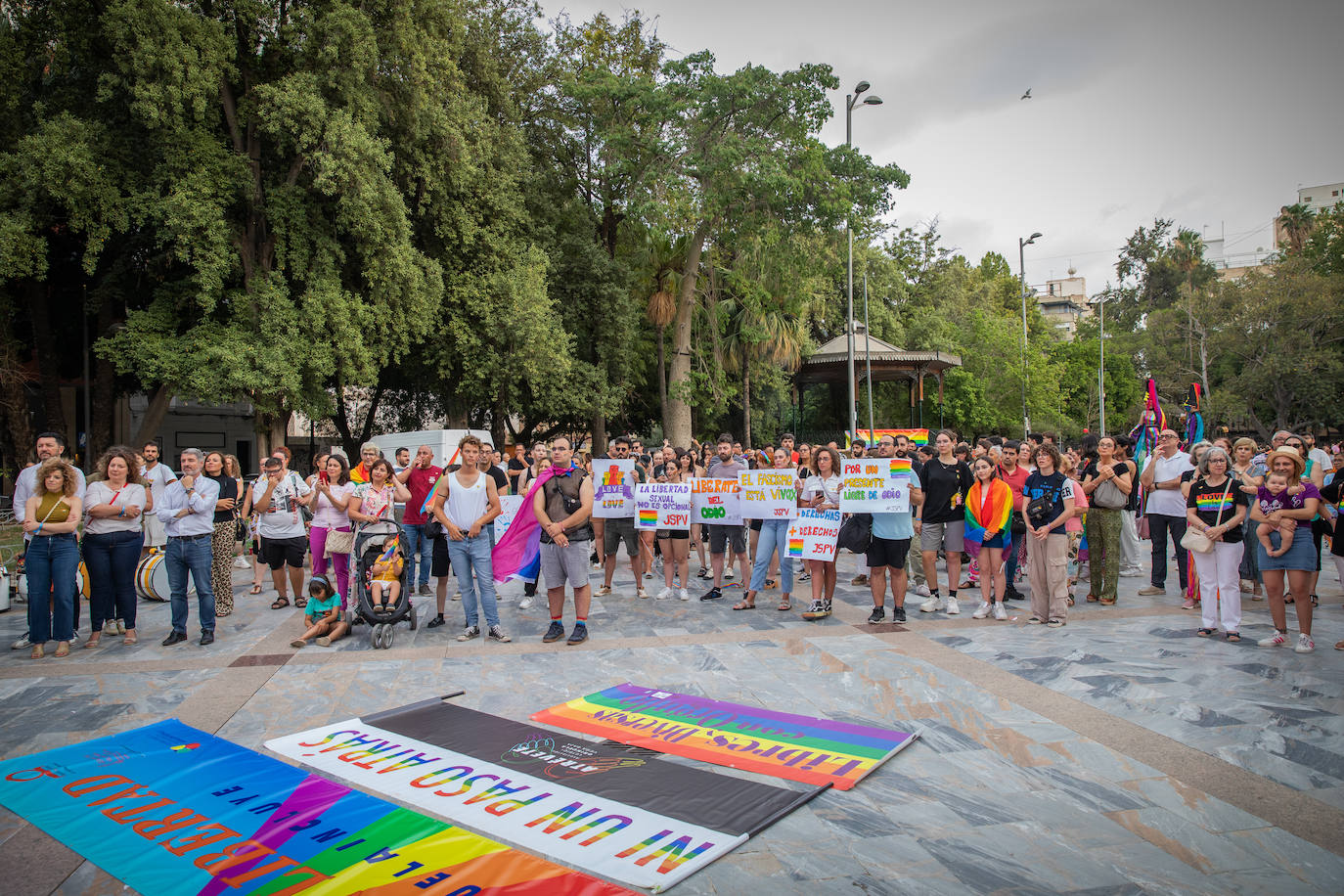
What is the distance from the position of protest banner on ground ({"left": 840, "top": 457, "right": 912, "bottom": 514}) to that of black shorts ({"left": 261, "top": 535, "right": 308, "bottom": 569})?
660cm

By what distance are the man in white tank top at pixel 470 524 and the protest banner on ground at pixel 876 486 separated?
3707 millimetres

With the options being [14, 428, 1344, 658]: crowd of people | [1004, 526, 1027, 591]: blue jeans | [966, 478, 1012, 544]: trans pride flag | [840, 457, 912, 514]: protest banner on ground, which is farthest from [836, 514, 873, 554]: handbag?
[1004, 526, 1027, 591]: blue jeans

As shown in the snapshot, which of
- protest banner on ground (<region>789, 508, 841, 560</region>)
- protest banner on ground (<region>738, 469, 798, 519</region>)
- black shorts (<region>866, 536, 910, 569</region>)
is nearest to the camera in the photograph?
black shorts (<region>866, 536, 910, 569</region>)

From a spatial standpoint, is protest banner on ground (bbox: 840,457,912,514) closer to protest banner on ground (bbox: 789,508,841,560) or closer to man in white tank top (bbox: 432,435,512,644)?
protest banner on ground (bbox: 789,508,841,560)

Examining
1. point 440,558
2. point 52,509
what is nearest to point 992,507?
point 440,558

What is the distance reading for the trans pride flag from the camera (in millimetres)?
8188

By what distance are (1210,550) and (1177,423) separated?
43.4 metres

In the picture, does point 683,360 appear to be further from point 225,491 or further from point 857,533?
point 857,533

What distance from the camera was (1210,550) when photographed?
7359 millimetres

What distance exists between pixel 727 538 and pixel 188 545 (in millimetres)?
6305

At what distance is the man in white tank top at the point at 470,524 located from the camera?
786 centimetres

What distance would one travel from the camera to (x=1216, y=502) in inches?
290

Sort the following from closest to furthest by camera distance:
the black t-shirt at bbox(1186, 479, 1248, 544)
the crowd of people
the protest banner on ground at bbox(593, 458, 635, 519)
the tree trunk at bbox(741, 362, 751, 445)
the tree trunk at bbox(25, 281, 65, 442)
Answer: the black t-shirt at bbox(1186, 479, 1248, 544) < the crowd of people < the protest banner on ground at bbox(593, 458, 635, 519) < the tree trunk at bbox(25, 281, 65, 442) < the tree trunk at bbox(741, 362, 751, 445)

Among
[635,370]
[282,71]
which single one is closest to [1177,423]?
[635,370]
